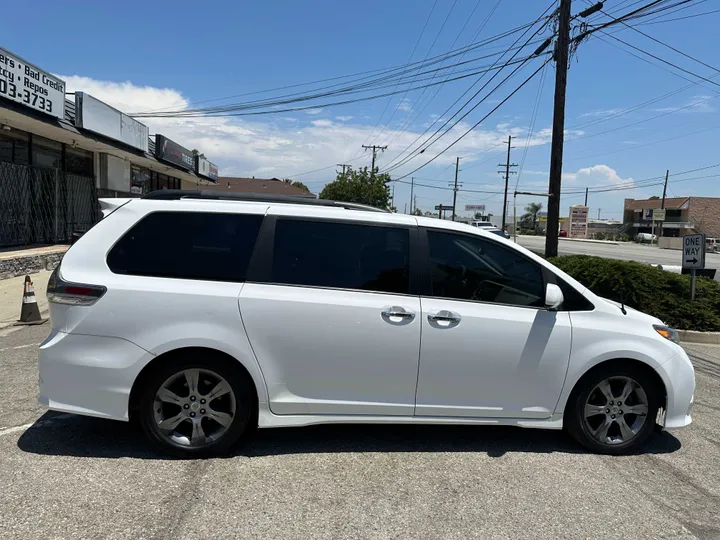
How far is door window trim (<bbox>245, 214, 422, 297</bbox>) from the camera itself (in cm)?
368

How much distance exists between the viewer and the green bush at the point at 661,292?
8477 mm

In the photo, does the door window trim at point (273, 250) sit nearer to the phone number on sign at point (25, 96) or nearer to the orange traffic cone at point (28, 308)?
the orange traffic cone at point (28, 308)

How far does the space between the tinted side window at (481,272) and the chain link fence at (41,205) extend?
46.5 feet

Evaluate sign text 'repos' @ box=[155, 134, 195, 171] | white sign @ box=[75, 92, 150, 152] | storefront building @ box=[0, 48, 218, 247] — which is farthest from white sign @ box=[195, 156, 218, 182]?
white sign @ box=[75, 92, 150, 152]

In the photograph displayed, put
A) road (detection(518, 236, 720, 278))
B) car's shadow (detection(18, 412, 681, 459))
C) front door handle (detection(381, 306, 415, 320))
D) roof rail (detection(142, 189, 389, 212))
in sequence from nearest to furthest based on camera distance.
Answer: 1. front door handle (detection(381, 306, 415, 320))
2. car's shadow (detection(18, 412, 681, 459))
3. roof rail (detection(142, 189, 389, 212))
4. road (detection(518, 236, 720, 278))

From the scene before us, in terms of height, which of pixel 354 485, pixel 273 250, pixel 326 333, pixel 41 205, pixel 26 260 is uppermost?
pixel 41 205

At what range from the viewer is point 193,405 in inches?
142

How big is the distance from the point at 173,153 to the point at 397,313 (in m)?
25.0

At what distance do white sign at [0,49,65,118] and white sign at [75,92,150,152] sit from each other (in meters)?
0.98

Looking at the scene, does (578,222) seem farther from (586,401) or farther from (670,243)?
(586,401)

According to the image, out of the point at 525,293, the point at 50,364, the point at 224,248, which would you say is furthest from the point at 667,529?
the point at 50,364

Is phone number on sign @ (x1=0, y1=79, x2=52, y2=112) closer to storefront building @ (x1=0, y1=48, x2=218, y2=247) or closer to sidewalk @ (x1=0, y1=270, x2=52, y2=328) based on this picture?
storefront building @ (x1=0, y1=48, x2=218, y2=247)

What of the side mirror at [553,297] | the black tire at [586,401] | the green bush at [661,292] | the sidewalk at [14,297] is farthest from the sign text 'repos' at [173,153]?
the black tire at [586,401]

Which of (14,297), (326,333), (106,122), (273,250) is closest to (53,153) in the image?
(106,122)
